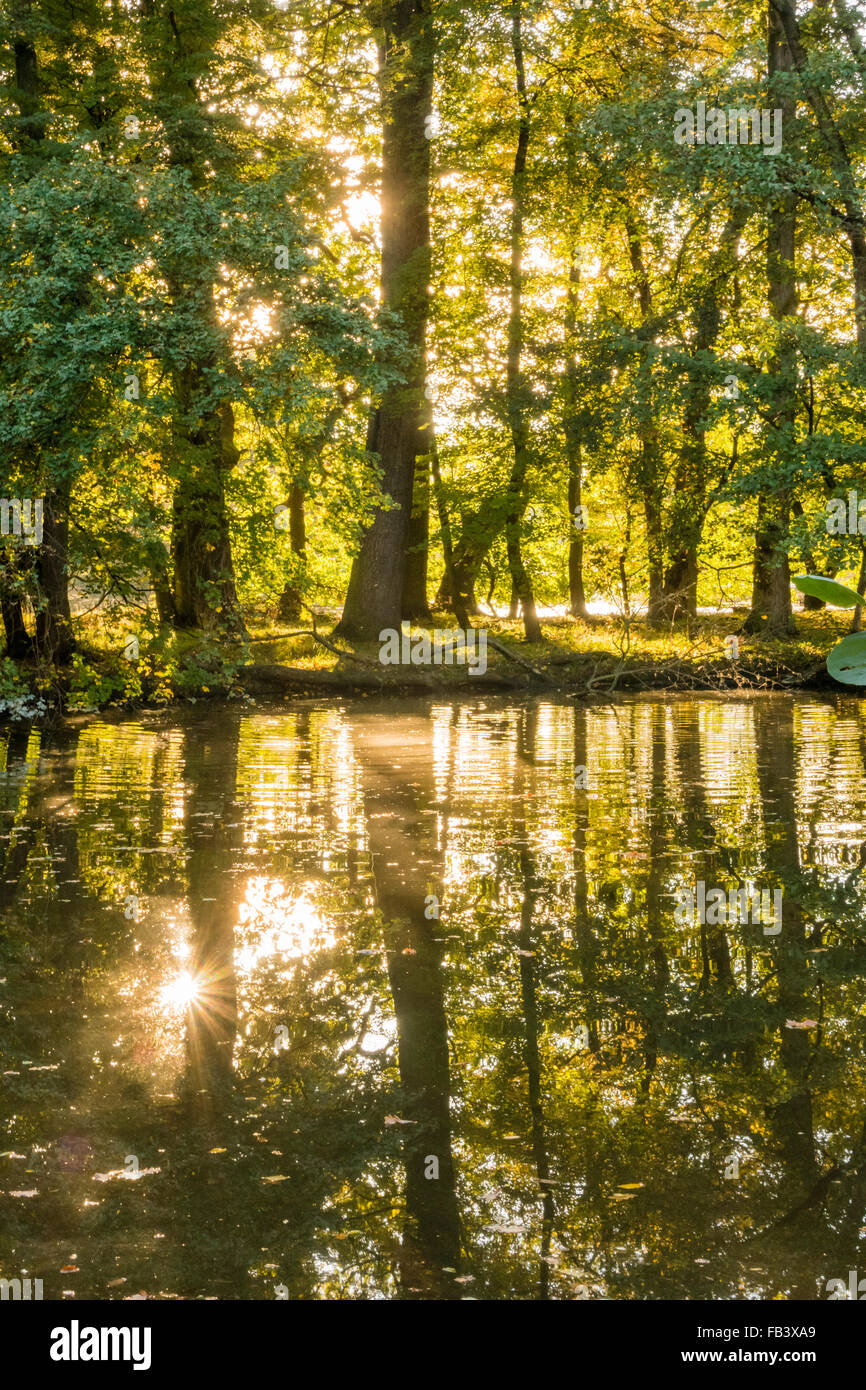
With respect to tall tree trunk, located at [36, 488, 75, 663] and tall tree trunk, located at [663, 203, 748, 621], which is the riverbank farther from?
tall tree trunk, located at [36, 488, 75, 663]

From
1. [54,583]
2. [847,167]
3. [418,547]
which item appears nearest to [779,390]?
[847,167]

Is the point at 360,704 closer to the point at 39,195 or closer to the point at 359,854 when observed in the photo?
the point at 39,195

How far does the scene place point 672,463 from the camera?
25.4 meters

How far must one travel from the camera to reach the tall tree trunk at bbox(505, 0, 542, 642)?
2444cm

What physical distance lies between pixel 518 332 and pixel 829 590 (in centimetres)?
2437

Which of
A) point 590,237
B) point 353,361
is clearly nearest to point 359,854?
point 353,361

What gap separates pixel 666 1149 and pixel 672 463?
21957 millimetres

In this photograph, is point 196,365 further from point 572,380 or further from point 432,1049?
point 432,1049

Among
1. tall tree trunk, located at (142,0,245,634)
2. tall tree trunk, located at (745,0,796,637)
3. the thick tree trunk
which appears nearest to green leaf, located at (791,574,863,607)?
tall tree trunk, located at (142,0,245,634)

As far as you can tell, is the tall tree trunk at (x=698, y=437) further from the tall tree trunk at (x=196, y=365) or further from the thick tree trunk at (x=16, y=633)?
the thick tree trunk at (x=16, y=633)

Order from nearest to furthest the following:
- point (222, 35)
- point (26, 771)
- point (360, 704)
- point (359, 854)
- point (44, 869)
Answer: point (44, 869) → point (359, 854) → point (26, 771) → point (222, 35) → point (360, 704)

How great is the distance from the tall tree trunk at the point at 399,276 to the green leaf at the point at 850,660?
22.2 meters

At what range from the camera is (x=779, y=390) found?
69.5 ft

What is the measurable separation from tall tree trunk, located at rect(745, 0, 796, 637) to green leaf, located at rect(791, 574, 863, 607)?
17.5m
